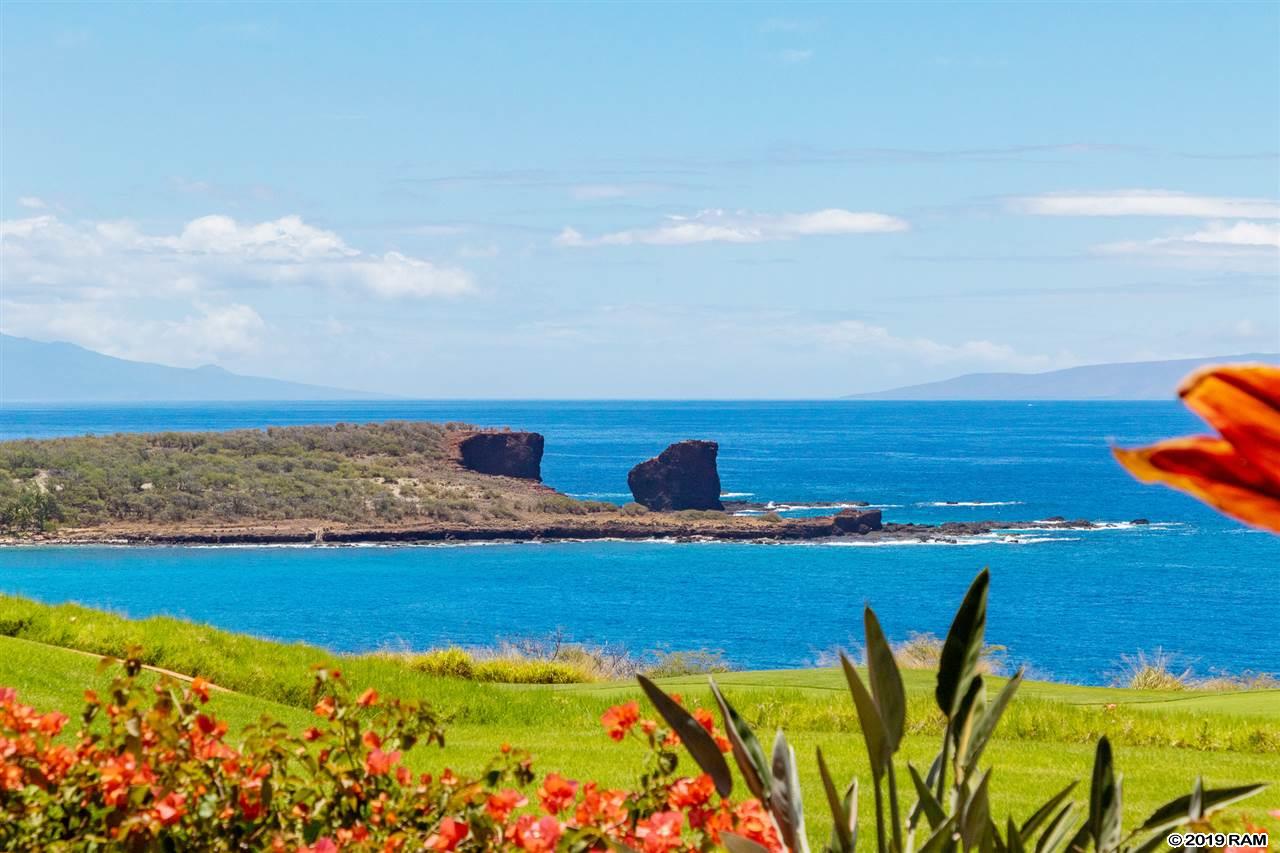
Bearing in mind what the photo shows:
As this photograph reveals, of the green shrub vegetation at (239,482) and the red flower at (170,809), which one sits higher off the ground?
the red flower at (170,809)

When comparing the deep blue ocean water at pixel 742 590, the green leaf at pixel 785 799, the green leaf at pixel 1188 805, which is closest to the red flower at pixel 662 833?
the green leaf at pixel 785 799

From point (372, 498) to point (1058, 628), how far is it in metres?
38.1

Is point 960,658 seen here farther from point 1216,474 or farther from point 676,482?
point 676,482

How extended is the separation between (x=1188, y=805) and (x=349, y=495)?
6835 cm

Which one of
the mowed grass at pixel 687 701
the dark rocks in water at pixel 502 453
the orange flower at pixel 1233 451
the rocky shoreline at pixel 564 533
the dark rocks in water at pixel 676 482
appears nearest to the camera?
the orange flower at pixel 1233 451

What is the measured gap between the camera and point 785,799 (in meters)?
2.65

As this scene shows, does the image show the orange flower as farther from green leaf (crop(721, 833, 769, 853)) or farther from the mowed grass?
the mowed grass

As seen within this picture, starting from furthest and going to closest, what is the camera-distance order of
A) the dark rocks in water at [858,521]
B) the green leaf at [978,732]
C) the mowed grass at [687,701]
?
the dark rocks in water at [858,521] < the mowed grass at [687,701] < the green leaf at [978,732]

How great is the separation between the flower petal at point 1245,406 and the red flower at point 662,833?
2.73 m

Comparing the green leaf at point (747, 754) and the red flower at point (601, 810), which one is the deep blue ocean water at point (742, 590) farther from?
the green leaf at point (747, 754)

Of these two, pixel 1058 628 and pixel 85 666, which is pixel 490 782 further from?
pixel 1058 628

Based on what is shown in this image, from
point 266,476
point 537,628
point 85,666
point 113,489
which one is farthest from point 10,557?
point 85,666

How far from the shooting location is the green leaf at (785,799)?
262 centimetres

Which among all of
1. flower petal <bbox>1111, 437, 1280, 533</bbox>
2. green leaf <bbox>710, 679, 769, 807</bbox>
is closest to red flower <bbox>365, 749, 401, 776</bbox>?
green leaf <bbox>710, 679, 769, 807</bbox>
